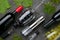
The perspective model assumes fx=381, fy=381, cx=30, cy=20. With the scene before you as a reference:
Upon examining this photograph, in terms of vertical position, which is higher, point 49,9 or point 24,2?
point 24,2

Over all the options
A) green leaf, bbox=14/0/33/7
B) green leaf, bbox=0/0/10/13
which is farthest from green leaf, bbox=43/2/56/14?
green leaf, bbox=0/0/10/13

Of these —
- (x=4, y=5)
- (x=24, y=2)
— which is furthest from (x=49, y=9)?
(x=4, y=5)

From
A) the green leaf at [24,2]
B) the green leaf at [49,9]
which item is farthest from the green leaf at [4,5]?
the green leaf at [49,9]

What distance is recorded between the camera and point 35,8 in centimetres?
429

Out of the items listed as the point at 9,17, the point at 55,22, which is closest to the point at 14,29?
the point at 9,17

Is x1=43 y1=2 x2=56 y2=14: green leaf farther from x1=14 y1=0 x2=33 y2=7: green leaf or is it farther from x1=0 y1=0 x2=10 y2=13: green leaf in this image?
x1=0 y1=0 x2=10 y2=13: green leaf

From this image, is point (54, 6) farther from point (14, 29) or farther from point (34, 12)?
point (14, 29)

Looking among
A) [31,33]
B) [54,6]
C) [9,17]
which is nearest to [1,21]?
[9,17]

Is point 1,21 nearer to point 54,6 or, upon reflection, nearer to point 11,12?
point 11,12

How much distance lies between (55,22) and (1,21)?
59 centimetres

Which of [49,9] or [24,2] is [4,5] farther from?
[49,9]

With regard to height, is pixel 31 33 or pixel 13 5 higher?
pixel 13 5

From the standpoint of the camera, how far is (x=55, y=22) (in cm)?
420

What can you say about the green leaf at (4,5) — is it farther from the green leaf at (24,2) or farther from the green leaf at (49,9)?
the green leaf at (49,9)
